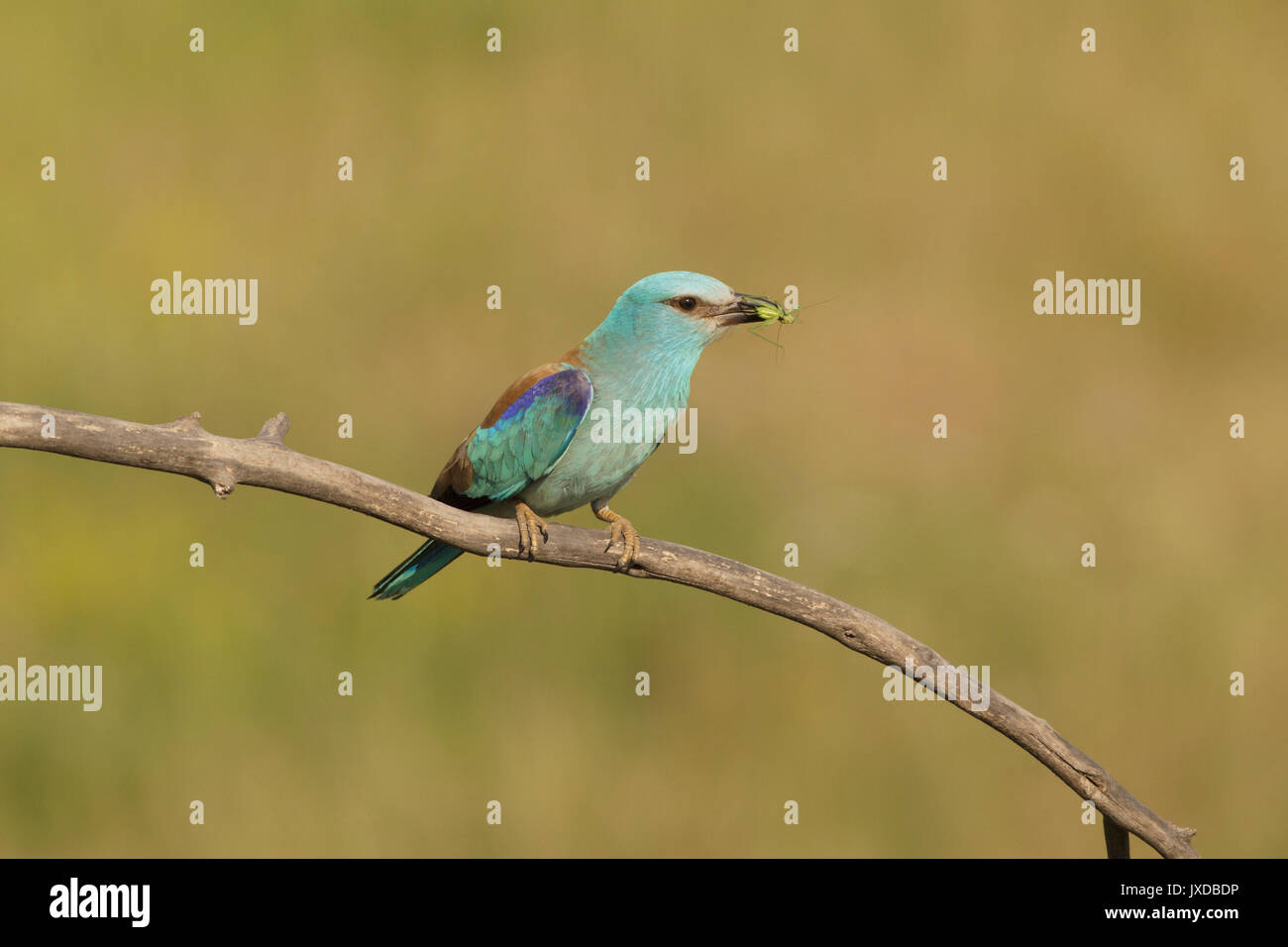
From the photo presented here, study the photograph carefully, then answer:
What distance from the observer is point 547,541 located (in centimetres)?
382

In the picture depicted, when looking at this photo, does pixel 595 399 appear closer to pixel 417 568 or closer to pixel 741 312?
pixel 741 312

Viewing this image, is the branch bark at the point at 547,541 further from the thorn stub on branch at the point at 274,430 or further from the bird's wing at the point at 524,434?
the bird's wing at the point at 524,434

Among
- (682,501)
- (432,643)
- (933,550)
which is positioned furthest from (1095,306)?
(432,643)

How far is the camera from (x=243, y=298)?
8977 mm

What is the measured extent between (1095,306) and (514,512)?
6.59 m

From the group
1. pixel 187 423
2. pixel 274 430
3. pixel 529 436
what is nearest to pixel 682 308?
pixel 529 436

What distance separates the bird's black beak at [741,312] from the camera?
4184mm

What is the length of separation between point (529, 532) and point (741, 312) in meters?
0.97

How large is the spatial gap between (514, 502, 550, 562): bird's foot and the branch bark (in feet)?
0.07

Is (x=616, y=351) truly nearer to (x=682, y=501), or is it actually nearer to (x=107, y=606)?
(x=682, y=501)

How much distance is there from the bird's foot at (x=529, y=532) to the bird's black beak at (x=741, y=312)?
80 cm

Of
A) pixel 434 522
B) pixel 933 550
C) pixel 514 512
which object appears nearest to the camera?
pixel 434 522

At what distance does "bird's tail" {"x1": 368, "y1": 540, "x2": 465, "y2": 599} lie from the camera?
4203 millimetres

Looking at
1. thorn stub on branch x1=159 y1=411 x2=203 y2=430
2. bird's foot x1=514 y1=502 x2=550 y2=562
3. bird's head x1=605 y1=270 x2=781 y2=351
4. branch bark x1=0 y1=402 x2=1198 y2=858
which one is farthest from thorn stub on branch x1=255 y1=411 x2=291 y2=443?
bird's head x1=605 y1=270 x2=781 y2=351
